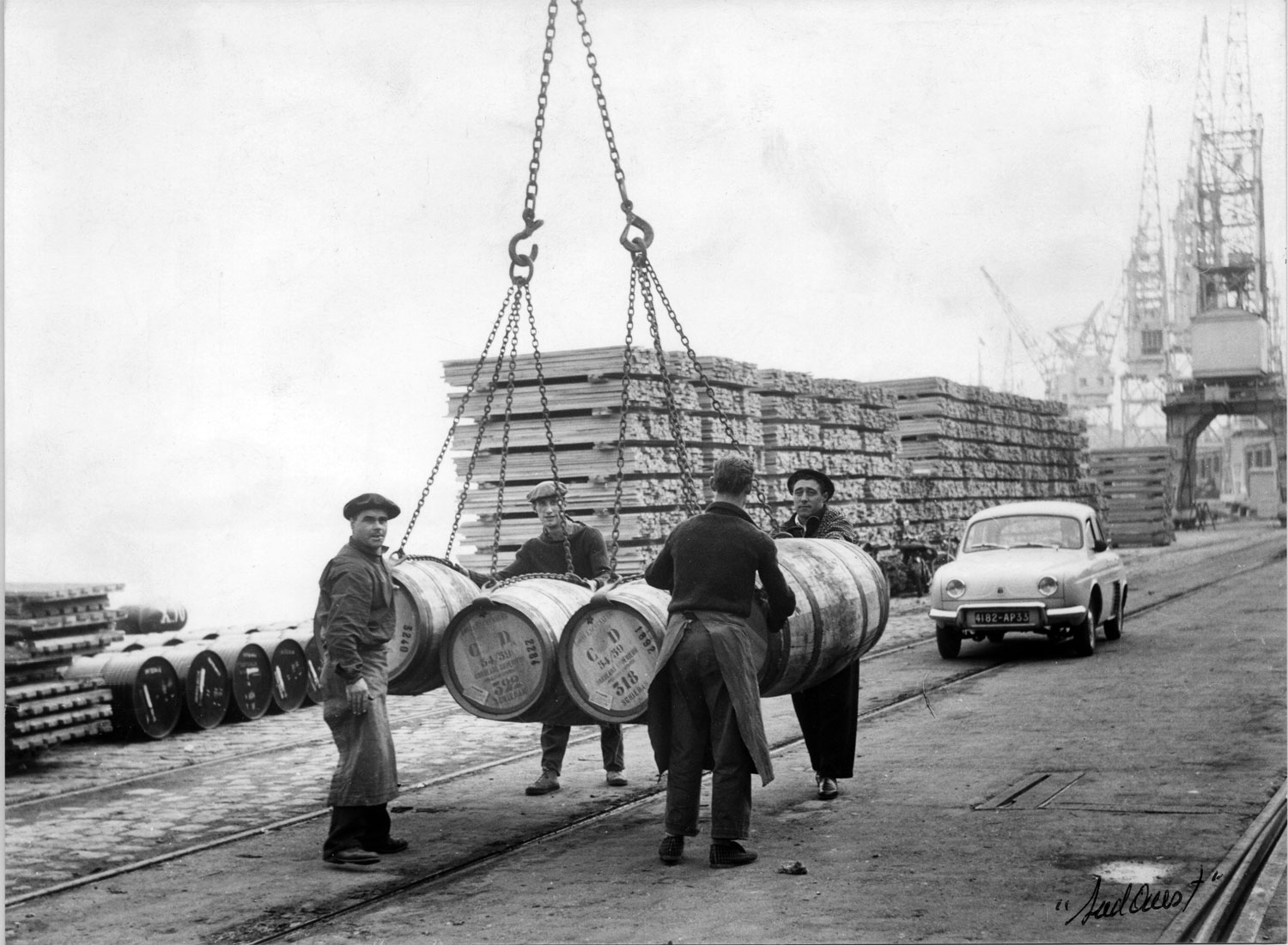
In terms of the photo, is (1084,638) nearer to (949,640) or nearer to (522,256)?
(949,640)

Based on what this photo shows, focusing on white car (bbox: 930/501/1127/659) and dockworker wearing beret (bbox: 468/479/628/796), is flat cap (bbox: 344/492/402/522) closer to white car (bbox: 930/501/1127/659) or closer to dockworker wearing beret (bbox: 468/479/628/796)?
dockworker wearing beret (bbox: 468/479/628/796)

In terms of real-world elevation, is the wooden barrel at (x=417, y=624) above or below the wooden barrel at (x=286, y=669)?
above

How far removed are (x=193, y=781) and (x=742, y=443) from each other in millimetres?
11695

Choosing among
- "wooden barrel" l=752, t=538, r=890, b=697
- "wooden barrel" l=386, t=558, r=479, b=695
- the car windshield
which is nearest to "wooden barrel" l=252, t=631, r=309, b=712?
"wooden barrel" l=386, t=558, r=479, b=695

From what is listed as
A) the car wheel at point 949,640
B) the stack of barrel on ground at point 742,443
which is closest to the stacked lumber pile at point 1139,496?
the stack of barrel on ground at point 742,443

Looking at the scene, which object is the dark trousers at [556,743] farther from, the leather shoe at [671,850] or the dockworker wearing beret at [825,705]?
the leather shoe at [671,850]

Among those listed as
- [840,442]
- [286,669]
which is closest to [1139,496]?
[840,442]

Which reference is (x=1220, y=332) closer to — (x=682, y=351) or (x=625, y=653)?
(x=682, y=351)

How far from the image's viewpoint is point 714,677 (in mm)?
7113

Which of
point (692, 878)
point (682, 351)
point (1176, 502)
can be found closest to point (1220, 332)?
point (1176, 502)

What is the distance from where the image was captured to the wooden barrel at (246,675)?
13188mm

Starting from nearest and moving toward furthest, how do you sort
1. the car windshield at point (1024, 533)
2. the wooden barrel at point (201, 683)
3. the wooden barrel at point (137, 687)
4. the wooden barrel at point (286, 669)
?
the wooden barrel at point (137, 687) < the wooden barrel at point (201, 683) < the wooden barrel at point (286, 669) < the car windshield at point (1024, 533)
